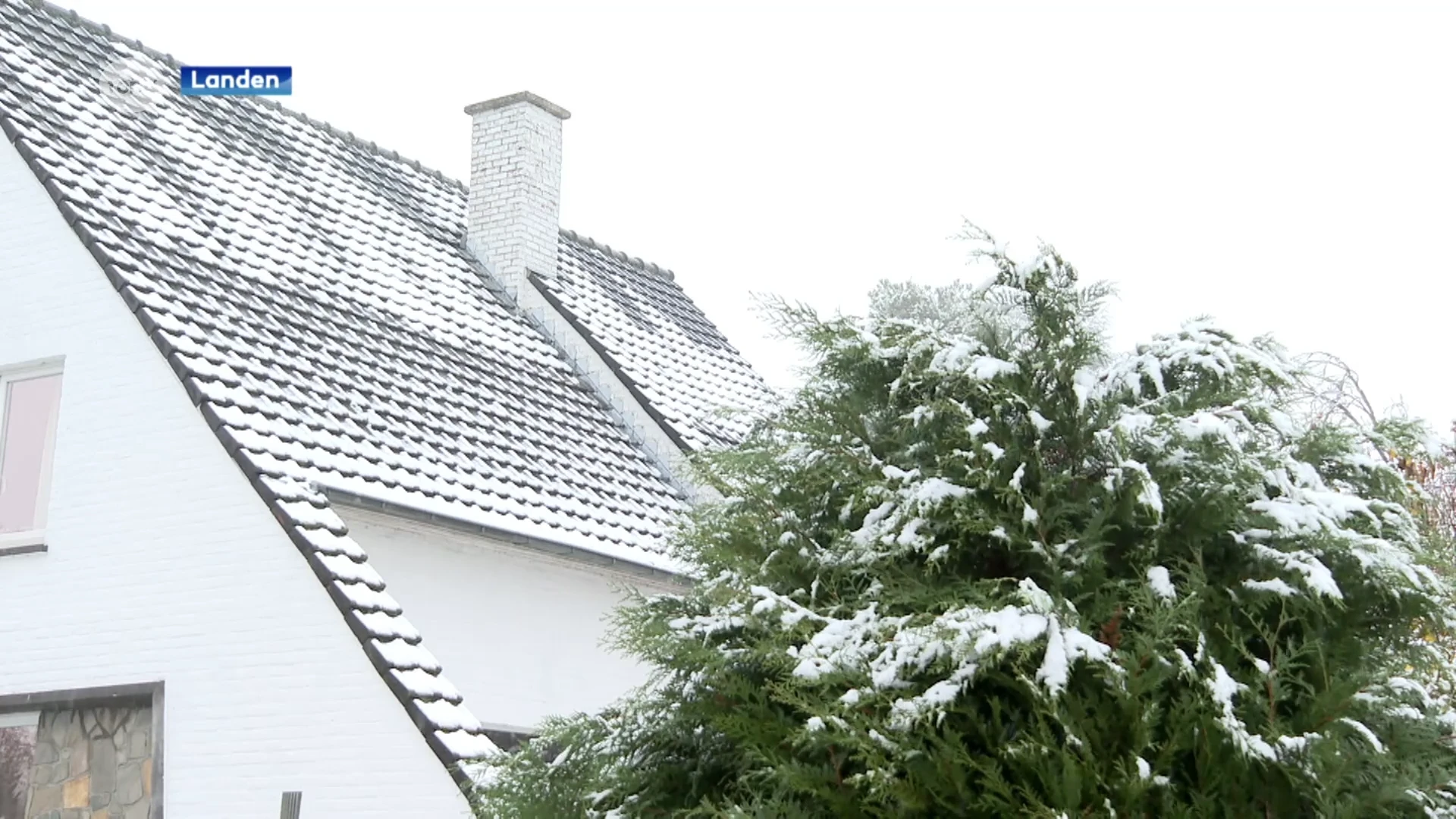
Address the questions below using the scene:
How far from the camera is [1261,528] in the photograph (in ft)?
12.3

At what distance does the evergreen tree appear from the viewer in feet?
11.2

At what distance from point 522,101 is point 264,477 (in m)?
7.79

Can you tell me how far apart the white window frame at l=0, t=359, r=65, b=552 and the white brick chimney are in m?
5.58

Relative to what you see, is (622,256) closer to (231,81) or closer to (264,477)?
(231,81)

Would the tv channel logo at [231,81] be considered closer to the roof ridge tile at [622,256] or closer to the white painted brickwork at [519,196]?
the white painted brickwork at [519,196]

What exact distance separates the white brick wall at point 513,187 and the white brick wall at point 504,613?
14.5 ft

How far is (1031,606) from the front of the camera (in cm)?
351

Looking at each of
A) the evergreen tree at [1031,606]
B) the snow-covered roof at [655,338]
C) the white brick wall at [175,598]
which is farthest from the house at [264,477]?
the evergreen tree at [1031,606]

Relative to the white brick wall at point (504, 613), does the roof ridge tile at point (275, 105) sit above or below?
above

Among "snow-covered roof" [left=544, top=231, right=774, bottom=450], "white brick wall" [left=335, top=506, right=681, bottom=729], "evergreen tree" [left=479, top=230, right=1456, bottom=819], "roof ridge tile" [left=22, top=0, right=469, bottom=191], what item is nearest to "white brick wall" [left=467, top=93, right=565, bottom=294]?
"snow-covered roof" [left=544, top=231, right=774, bottom=450]

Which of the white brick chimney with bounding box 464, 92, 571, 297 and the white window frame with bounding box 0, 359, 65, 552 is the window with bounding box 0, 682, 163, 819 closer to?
the white window frame with bounding box 0, 359, 65, 552

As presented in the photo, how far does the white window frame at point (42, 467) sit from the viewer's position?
9.59 m

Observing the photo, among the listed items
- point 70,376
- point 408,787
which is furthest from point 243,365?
point 408,787

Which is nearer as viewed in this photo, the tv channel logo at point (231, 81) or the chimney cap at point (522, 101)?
the tv channel logo at point (231, 81)
